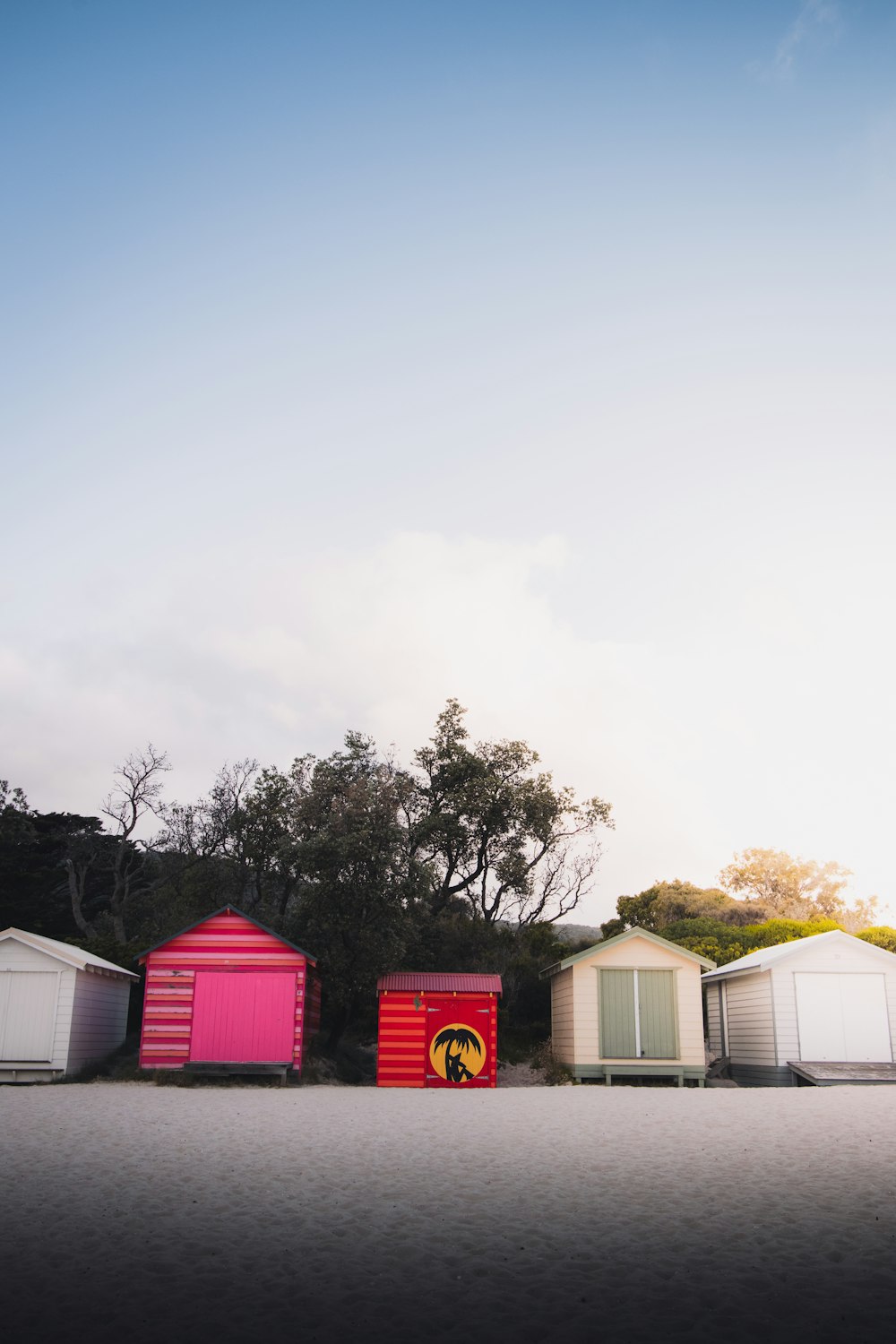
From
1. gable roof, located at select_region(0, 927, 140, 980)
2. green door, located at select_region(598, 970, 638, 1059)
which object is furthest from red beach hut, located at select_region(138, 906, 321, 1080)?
green door, located at select_region(598, 970, 638, 1059)

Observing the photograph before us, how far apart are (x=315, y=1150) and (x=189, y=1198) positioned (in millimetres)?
3179

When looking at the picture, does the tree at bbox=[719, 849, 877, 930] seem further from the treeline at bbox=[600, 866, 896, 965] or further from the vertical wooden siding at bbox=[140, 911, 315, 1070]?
the vertical wooden siding at bbox=[140, 911, 315, 1070]

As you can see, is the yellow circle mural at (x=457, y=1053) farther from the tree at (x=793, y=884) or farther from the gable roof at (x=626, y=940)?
the tree at (x=793, y=884)

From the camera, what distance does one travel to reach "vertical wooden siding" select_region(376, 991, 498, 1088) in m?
23.7

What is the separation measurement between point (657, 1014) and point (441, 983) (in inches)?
236

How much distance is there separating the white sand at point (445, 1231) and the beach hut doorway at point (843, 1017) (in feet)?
38.4

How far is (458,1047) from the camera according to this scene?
78.5 feet

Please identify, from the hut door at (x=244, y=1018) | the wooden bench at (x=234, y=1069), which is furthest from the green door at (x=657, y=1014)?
the wooden bench at (x=234, y=1069)

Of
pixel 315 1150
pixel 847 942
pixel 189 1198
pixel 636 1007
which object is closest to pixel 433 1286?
pixel 189 1198

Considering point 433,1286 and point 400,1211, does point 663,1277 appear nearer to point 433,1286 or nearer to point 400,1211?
point 433,1286

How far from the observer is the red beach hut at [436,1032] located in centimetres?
2375

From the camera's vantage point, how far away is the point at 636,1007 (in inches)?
1005

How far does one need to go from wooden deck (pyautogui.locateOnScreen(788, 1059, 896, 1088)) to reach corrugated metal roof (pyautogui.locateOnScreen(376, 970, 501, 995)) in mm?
7843

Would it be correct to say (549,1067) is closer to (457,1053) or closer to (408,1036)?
(457,1053)
